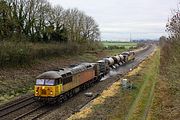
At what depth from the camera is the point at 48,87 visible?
2909 centimetres

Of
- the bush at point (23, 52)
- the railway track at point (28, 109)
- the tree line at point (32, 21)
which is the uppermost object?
the tree line at point (32, 21)

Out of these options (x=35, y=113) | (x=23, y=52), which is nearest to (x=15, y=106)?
(x=35, y=113)

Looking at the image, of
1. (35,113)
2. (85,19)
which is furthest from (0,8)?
(85,19)

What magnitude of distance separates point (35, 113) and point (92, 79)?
16419 mm

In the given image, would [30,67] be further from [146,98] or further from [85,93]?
[146,98]

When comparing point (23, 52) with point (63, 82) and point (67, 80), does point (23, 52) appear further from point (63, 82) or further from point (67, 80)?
point (63, 82)

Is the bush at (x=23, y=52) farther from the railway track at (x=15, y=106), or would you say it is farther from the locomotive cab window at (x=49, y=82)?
the locomotive cab window at (x=49, y=82)

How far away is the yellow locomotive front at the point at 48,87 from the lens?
29031 millimetres

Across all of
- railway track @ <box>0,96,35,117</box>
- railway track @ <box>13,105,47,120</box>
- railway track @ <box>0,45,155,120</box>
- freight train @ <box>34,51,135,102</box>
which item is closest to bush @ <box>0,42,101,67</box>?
freight train @ <box>34,51,135,102</box>

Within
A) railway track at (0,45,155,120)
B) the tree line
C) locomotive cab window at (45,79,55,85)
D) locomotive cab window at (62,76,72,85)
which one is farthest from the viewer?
the tree line

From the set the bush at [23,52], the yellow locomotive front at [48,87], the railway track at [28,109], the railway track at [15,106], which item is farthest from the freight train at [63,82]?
the bush at [23,52]

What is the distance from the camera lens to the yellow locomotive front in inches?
1143

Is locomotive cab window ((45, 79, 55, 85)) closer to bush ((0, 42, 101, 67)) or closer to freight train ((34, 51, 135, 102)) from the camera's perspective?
freight train ((34, 51, 135, 102))

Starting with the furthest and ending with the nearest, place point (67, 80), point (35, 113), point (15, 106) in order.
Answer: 1. point (67, 80)
2. point (15, 106)
3. point (35, 113)
